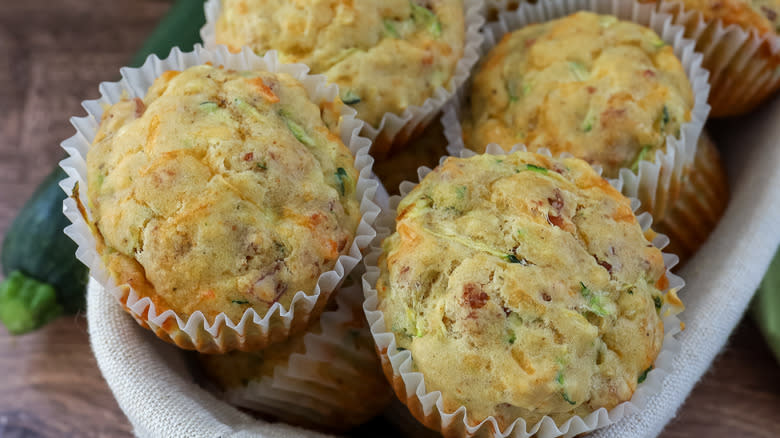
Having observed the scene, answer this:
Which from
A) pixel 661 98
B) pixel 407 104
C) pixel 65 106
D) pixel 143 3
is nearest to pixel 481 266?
pixel 407 104

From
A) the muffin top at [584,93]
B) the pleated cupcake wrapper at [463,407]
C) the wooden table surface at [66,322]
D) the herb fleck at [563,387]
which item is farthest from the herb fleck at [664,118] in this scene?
the wooden table surface at [66,322]

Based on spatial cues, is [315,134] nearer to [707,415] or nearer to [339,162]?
[339,162]

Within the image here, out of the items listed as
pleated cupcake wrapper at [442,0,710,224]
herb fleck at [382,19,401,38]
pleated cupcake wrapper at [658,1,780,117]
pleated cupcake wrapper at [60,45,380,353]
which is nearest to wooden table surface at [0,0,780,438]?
pleated cupcake wrapper at [442,0,710,224]

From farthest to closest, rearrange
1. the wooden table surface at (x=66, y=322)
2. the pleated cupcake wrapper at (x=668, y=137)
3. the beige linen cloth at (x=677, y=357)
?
1. the wooden table surface at (x=66, y=322)
2. the pleated cupcake wrapper at (x=668, y=137)
3. the beige linen cloth at (x=677, y=357)

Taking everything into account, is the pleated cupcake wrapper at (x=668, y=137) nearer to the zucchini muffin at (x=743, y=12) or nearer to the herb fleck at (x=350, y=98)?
the zucchini muffin at (x=743, y=12)

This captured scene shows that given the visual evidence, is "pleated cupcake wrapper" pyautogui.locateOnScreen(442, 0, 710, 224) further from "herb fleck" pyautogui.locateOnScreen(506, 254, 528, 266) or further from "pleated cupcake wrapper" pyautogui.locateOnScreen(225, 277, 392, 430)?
"pleated cupcake wrapper" pyautogui.locateOnScreen(225, 277, 392, 430)

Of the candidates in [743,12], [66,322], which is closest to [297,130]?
[743,12]
